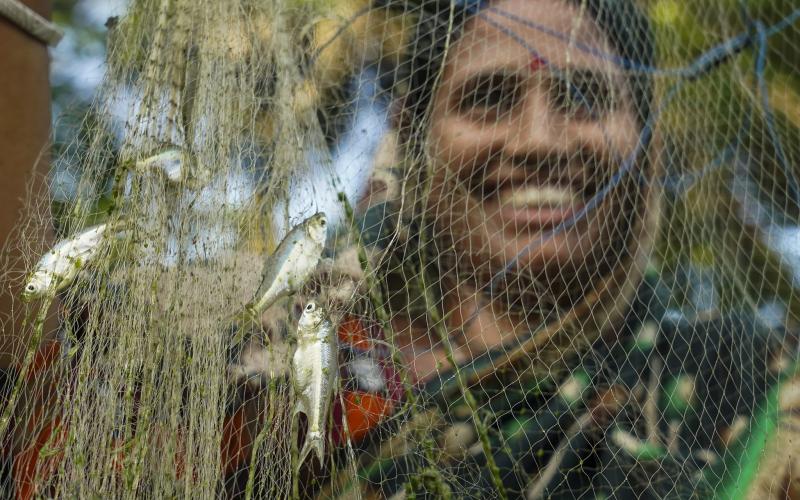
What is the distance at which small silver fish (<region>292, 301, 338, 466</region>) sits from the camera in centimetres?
174

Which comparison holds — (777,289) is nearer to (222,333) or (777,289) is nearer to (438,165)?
(438,165)

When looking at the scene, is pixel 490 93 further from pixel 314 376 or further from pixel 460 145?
pixel 314 376

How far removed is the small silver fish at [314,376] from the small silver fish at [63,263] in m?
0.53

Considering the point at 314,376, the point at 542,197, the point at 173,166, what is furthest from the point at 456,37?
the point at 314,376

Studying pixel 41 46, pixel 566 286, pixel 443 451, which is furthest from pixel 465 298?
pixel 41 46

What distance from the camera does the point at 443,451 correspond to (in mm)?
1926

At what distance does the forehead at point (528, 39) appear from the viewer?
8.58 ft

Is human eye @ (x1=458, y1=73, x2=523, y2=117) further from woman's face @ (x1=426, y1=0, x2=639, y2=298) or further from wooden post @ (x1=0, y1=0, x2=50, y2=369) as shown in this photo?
wooden post @ (x1=0, y1=0, x2=50, y2=369)

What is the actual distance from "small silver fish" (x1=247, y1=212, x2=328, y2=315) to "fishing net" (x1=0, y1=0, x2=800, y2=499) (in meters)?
0.02

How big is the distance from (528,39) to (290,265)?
1.35 metres

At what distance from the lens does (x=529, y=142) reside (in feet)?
8.37

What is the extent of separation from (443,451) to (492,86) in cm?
127

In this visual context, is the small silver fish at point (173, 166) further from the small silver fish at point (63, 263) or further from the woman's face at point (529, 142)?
the woman's face at point (529, 142)

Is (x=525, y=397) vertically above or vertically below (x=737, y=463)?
above
